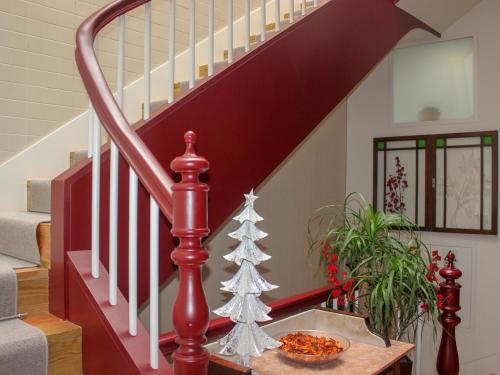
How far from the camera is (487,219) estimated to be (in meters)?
4.34

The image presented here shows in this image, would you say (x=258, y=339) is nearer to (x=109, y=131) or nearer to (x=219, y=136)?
(x=109, y=131)

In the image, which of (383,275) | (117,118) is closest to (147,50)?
(117,118)

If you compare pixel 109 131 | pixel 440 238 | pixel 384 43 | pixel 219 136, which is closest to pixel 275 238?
pixel 440 238

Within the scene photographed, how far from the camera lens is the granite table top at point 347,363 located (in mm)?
1699

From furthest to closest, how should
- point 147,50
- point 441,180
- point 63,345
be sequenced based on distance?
point 441,180, point 147,50, point 63,345

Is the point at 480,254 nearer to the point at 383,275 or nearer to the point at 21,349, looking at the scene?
the point at 383,275

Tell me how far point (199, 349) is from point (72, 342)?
0.74 metres

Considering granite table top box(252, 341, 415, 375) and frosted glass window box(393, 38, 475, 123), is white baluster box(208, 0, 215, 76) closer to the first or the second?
granite table top box(252, 341, 415, 375)

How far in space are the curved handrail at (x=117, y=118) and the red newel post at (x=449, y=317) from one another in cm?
169

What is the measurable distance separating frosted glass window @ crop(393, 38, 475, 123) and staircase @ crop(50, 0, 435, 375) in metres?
1.58

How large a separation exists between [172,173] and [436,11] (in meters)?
3.04

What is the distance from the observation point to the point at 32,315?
1905 millimetres

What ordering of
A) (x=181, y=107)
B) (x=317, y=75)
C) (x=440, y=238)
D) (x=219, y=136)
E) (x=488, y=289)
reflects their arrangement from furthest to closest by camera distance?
(x=440, y=238), (x=488, y=289), (x=317, y=75), (x=219, y=136), (x=181, y=107)

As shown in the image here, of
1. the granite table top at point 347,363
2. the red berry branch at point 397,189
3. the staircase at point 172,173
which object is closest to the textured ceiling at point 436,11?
the staircase at point 172,173
